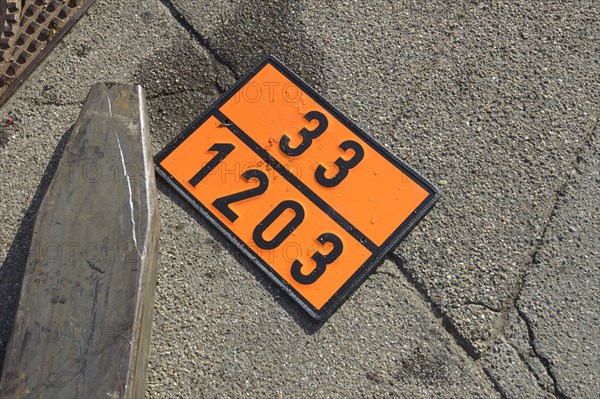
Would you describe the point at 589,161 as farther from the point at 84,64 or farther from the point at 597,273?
the point at 84,64

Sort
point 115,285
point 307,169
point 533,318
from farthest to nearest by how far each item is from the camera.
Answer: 1. point 307,169
2. point 533,318
3. point 115,285

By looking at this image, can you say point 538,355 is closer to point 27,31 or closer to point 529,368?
point 529,368

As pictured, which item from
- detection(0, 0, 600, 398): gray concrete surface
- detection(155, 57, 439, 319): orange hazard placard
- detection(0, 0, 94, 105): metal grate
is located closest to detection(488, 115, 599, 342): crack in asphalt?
detection(0, 0, 600, 398): gray concrete surface

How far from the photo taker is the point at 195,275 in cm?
266

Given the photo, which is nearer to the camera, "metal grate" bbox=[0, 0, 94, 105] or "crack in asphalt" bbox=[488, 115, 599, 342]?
"crack in asphalt" bbox=[488, 115, 599, 342]

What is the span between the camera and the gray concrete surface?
8.38 ft

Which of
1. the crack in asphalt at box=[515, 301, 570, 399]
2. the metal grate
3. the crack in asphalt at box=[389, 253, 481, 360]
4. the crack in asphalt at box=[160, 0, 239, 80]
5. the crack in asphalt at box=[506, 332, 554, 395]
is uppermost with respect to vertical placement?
the crack in asphalt at box=[160, 0, 239, 80]

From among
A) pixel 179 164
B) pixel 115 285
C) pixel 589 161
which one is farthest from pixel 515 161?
pixel 115 285

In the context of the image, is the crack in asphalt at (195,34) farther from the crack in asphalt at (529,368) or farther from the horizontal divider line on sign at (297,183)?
the crack in asphalt at (529,368)

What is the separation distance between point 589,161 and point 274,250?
4.56ft

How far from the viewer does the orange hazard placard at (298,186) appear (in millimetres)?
2666

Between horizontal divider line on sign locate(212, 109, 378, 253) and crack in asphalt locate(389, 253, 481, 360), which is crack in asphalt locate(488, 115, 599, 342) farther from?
horizontal divider line on sign locate(212, 109, 378, 253)

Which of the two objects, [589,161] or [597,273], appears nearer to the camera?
[597,273]

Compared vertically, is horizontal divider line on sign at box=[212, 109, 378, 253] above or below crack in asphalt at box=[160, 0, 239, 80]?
below
